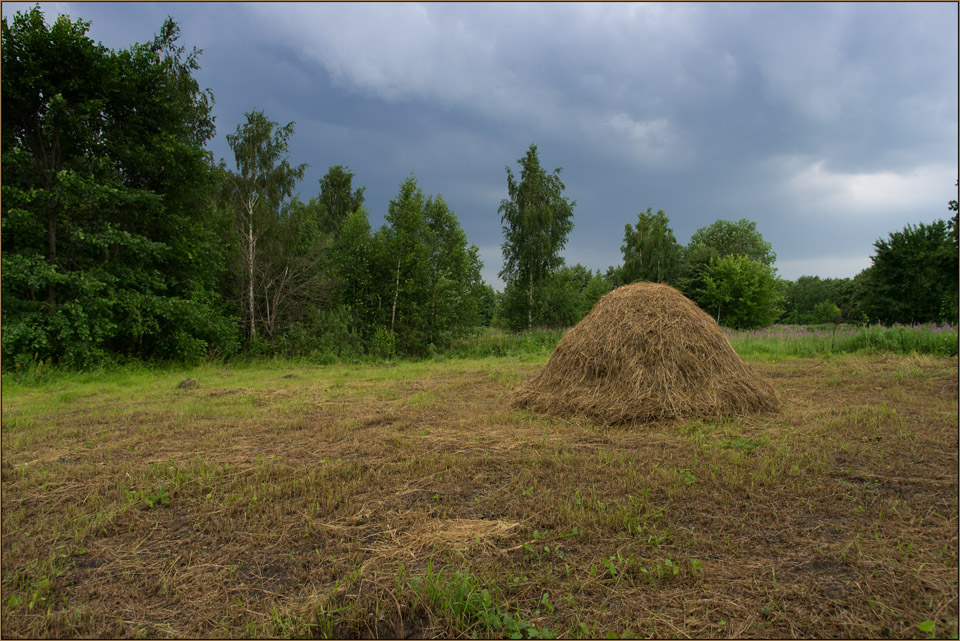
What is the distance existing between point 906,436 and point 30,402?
14123 millimetres

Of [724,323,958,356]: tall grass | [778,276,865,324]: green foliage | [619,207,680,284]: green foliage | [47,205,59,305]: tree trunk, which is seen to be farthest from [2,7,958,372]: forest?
[778,276,865,324]: green foliage

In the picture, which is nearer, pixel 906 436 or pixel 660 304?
pixel 906 436

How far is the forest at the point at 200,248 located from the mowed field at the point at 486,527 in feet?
26.5

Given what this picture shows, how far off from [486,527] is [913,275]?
35888mm

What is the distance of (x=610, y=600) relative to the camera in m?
2.40

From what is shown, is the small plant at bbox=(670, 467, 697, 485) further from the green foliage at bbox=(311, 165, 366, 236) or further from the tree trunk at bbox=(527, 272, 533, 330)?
the green foliage at bbox=(311, 165, 366, 236)

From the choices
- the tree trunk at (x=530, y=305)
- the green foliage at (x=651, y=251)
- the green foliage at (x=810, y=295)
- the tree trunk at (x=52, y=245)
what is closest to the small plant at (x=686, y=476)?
the tree trunk at (x=52, y=245)

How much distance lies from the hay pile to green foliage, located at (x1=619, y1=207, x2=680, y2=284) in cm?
2467

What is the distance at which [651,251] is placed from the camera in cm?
3102

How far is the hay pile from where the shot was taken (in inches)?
257

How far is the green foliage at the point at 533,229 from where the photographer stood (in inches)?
941

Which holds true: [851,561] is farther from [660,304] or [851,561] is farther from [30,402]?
[30,402]

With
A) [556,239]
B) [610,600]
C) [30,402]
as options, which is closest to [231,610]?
[610,600]

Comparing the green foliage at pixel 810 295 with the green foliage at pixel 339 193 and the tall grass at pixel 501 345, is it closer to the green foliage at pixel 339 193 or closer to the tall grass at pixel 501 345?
the tall grass at pixel 501 345
